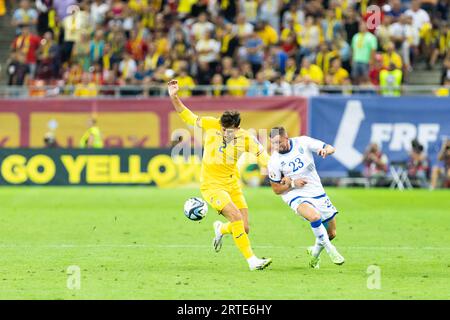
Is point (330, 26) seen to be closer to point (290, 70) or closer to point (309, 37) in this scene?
point (309, 37)

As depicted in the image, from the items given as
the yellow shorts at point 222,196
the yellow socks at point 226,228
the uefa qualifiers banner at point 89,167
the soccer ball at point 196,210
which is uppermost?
the yellow shorts at point 222,196

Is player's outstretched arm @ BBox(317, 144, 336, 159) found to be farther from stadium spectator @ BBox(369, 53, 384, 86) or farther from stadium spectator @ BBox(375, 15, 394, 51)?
stadium spectator @ BBox(375, 15, 394, 51)

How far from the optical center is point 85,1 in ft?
110

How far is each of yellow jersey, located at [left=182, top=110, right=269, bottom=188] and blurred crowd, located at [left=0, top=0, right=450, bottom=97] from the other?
47.5 ft

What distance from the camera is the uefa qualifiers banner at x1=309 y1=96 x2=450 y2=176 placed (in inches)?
1188

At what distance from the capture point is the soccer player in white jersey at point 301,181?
14727mm

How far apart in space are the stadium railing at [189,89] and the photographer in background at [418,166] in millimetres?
1642

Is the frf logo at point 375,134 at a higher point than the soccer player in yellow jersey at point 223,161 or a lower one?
lower

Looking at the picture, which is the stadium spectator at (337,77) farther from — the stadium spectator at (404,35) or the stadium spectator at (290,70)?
the stadium spectator at (404,35)

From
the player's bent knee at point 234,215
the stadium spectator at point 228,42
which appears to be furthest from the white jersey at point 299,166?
the stadium spectator at point 228,42

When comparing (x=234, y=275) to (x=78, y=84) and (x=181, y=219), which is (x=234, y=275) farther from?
(x=78, y=84)

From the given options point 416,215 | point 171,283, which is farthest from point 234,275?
point 416,215

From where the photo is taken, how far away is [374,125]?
30406 mm
